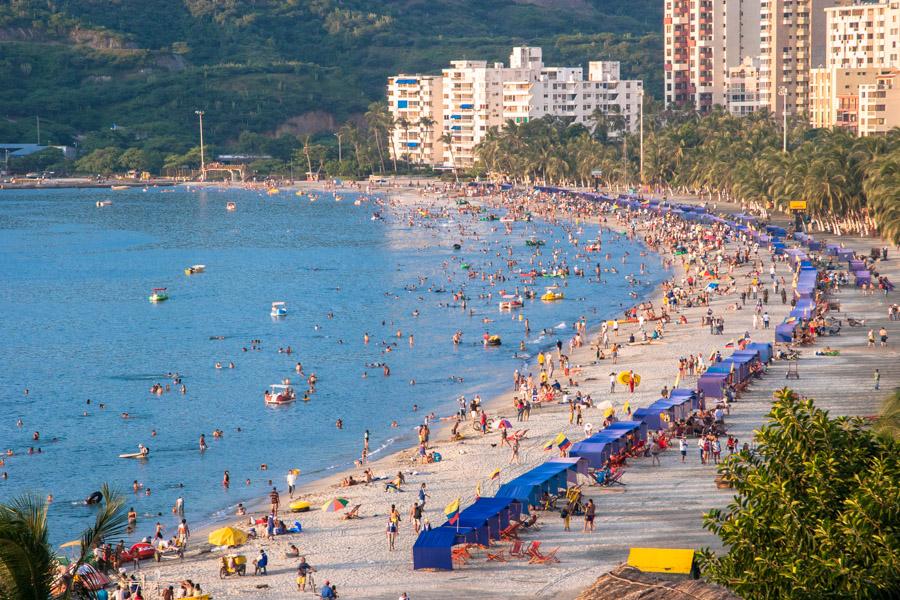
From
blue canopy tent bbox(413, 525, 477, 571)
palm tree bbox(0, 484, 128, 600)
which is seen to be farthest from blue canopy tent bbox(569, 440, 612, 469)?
palm tree bbox(0, 484, 128, 600)

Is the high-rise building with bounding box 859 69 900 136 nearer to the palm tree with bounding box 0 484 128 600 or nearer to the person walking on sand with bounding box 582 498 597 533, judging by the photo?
the person walking on sand with bounding box 582 498 597 533

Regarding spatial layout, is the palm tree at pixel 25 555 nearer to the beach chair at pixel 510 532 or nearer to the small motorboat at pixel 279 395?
the beach chair at pixel 510 532

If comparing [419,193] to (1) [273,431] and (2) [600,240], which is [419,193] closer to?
(2) [600,240]

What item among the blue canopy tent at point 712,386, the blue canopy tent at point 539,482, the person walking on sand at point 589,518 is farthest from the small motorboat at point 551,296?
the person walking on sand at point 589,518

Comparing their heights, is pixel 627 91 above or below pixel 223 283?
above

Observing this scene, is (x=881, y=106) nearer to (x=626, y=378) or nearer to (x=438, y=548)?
(x=626, y=378)

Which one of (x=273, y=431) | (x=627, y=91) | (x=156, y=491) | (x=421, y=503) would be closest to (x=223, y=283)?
(x=273, y=431)
